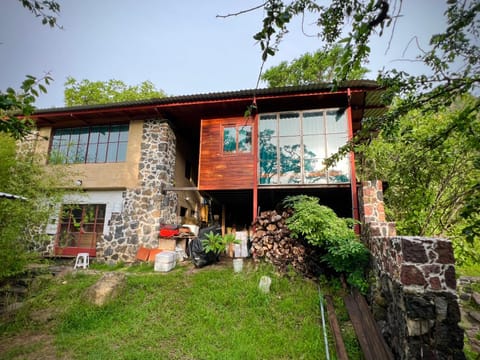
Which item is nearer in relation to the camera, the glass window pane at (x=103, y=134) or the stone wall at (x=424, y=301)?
the stone wall at (x=424, y=301)

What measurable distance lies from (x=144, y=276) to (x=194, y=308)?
2070mm

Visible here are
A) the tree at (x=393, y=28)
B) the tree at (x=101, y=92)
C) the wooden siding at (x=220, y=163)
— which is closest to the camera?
the tree at (x=393, y=28)

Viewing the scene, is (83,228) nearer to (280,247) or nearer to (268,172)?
(268,172)

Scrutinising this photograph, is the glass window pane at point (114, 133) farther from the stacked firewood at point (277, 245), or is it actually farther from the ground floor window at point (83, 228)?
the stacked firewood at point (277, 245)

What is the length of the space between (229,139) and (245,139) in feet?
1.81

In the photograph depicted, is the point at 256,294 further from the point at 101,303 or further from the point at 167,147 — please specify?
the point at 167,147

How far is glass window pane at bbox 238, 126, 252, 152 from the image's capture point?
759cm

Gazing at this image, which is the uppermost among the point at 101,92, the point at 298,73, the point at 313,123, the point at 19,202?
the point at 298,73

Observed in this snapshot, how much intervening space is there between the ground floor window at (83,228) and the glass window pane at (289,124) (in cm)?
685

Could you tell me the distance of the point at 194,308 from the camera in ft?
15.1

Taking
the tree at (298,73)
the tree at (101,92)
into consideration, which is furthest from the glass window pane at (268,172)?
the tree at (101,92)

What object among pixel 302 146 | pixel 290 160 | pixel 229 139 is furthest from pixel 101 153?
pixel 302 146

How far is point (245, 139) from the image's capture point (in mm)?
7660

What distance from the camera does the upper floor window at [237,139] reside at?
25.0 feet
